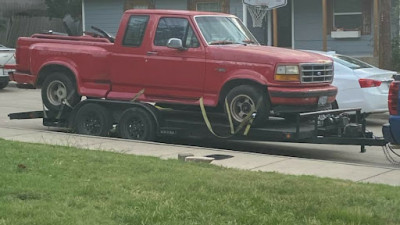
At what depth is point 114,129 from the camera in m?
12.1

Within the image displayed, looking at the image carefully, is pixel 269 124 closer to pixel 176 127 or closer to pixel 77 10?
pixel 176 127

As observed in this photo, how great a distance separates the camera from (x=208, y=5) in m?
26.0

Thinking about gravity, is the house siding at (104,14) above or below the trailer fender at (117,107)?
above

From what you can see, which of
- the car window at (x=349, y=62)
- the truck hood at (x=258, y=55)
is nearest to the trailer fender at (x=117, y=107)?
the truck hood at (x=258, y=55)

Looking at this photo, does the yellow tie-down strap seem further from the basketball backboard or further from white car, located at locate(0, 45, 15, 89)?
white car, located at locate(0, 45, 15, 89)

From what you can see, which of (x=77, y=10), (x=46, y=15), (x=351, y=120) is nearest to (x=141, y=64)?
(x=351, y=120)

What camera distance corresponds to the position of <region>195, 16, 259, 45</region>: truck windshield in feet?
34.2

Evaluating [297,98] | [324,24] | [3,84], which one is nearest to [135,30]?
[297,98]

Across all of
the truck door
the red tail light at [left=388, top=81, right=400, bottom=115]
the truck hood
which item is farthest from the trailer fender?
the red tail light at [left=388, top=81, right=400, bottom=115]

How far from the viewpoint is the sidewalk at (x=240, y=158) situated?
7812mm

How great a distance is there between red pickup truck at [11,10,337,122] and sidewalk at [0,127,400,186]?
2.73ft

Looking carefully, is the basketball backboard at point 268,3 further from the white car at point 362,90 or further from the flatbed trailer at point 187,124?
the flatbed trailer at point 187,124

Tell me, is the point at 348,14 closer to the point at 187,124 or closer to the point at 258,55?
the point at 187,124

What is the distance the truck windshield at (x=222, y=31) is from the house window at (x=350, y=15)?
13130 mm
